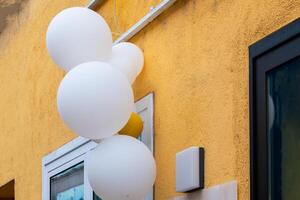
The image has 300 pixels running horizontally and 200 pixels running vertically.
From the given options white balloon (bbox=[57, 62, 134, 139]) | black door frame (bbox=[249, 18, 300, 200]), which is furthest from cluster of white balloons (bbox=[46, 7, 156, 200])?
black door frame (bbox=[249, 18, 300, 200])

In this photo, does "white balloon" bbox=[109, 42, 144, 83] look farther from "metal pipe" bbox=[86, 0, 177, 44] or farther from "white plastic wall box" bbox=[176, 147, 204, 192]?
"white plastic wall box" bbox=[176, 147, 204, 192]

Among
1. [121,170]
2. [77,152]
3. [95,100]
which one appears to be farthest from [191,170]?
[77,152]

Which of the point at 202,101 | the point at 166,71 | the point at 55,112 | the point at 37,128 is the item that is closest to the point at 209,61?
the point at 202,101

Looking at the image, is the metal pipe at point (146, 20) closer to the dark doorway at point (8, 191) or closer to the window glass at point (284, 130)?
the window glass at point (284, 130)

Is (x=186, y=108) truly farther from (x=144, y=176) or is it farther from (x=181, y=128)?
(x=144, y=176)

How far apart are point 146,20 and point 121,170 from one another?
1.32 metres

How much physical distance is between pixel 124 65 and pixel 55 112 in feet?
6.57

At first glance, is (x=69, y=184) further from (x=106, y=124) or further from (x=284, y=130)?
(x=284, y=130)

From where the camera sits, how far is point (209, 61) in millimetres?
4516

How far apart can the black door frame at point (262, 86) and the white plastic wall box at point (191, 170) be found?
19.9 inches

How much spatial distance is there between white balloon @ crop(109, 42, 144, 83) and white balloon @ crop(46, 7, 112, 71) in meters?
0.14

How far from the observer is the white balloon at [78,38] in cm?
457

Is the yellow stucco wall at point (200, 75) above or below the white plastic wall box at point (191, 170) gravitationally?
above

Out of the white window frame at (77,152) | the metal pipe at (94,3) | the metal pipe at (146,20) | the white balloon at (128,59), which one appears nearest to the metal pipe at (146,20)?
the metal pipe at (146,20)
